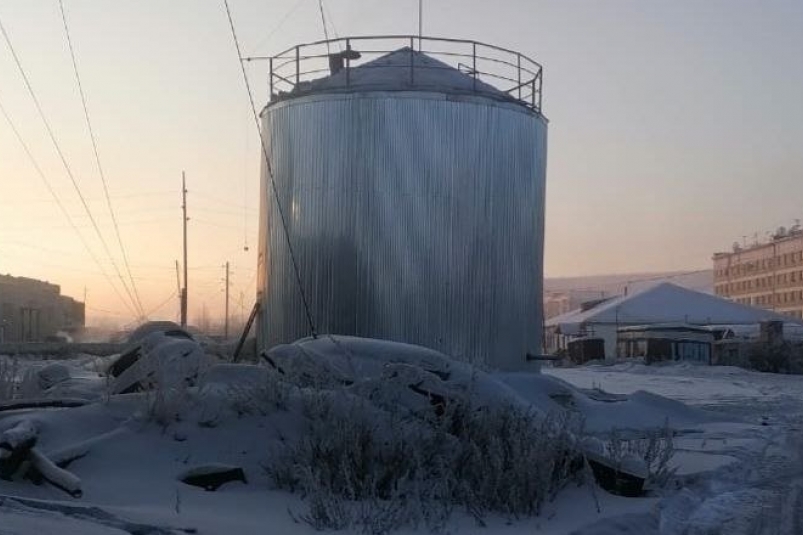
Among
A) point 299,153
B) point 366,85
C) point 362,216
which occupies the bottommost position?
point 362,216

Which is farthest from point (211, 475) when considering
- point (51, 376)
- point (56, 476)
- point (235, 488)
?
point (51, 376)

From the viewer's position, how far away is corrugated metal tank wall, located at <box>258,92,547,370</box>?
50.9 ft

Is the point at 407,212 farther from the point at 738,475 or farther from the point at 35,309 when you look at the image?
the point at 35,309

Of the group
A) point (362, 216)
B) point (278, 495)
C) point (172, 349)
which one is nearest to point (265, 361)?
point (172, 349)

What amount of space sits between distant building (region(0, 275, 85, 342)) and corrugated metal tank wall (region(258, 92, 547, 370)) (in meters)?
45.3

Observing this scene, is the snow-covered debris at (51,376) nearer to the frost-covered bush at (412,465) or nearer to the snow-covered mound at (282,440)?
the snow-covered mound at (282,440)

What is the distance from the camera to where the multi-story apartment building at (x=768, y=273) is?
388ft

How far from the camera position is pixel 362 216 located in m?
15.6

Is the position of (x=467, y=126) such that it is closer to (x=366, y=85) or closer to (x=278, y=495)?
(x=366, y=85)

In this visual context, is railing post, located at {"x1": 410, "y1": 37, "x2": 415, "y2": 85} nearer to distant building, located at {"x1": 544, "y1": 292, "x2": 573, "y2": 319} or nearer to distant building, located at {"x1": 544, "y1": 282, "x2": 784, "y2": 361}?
distant building, located at {"x1": 544, "y1": 282, "x2": 784, "y2": 361}

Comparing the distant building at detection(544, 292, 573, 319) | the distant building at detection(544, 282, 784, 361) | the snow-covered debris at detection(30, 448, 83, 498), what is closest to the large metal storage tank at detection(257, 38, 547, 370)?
the snow-covered debris at detection(30, 448, 83, 498)

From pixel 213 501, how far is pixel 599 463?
3.07m

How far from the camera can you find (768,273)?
126250 millimetres

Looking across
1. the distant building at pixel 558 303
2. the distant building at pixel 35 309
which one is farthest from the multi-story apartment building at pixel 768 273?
the distant building at pixel 35 309
